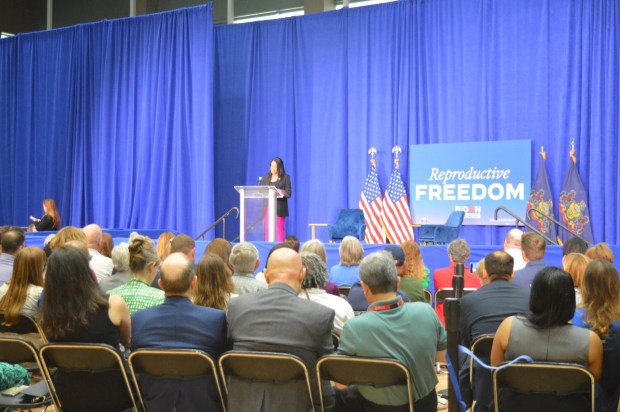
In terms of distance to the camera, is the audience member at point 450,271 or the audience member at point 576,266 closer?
the audience member at point 576,266

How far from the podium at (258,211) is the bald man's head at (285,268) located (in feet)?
21.4

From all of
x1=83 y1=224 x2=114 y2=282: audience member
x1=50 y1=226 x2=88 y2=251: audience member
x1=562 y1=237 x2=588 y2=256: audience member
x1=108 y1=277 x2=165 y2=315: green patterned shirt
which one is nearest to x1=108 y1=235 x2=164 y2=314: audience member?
x1=108 y1=277 x2=165 y2=315: green patterned shirt

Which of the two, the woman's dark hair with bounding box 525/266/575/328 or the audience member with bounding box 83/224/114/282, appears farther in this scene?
the audience member with bounding box 83/224/114/282

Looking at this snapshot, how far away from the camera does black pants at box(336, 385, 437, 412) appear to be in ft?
9.50

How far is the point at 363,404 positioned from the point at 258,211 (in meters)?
7.01

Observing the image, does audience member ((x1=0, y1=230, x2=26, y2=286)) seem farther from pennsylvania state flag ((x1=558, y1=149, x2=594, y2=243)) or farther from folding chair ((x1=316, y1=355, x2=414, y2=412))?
pennsylvania state flag ((x1=558, y1=149, x2=594, y2=243))

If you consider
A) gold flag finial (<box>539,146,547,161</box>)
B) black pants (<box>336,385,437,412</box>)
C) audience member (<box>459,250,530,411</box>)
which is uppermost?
gold flag finial (<box>539,146,547,161</box>)

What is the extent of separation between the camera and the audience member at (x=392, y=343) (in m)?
2.87

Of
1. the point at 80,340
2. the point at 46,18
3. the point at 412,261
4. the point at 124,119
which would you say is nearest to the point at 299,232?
the point at 124,119

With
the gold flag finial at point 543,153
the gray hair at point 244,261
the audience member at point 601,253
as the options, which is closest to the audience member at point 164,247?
the gray hair at point 244,261

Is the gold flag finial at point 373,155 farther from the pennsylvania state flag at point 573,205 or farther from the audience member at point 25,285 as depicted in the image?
the audience member at point 25,285

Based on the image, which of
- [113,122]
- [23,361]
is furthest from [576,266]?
[113,122]

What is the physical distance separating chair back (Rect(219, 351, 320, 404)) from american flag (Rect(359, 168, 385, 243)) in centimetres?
842

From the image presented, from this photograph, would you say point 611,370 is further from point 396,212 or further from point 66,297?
point 396,212
